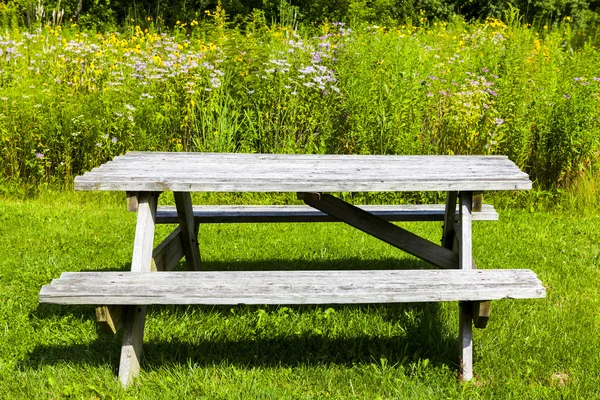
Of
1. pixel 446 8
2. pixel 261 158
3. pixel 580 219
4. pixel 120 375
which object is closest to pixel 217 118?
pixel 261 158

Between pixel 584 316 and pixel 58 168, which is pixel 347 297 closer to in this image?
pixel 584 316

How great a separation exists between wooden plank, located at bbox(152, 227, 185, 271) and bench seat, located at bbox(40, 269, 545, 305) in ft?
1.66

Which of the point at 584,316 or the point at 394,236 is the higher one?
the point at 394,236

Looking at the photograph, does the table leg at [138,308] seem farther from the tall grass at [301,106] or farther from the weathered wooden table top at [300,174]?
the tall grass at [301,106]

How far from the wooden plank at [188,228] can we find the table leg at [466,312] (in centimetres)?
149

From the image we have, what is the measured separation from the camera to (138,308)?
10.1ft

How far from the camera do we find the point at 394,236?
351cm

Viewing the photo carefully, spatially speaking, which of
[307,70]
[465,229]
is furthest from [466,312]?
[307,70]

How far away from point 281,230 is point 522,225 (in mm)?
2009

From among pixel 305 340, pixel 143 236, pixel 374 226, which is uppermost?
pixel 143 236

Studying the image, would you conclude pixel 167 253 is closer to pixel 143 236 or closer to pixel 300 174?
pixel 143 236

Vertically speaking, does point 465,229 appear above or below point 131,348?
above

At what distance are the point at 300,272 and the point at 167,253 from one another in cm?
99

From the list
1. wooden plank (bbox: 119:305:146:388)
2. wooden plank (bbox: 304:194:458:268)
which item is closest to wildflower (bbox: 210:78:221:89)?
wooden plank (bbox: 304:194:458:268)
